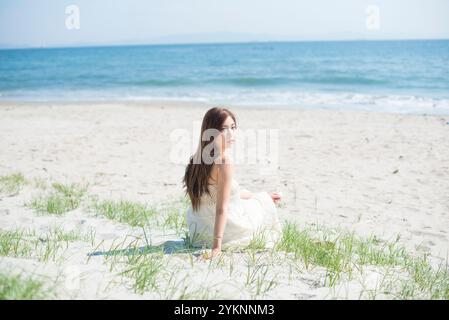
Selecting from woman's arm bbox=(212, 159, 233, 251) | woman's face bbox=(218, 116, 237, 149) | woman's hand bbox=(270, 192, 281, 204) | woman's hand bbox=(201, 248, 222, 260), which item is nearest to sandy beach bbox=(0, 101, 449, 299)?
woman's hand bbox=(201, 248, 222, 260)

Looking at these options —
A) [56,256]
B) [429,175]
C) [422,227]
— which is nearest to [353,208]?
[422,227]

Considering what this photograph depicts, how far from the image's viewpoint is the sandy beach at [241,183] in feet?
9.11

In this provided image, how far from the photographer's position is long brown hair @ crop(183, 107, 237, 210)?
3.24m

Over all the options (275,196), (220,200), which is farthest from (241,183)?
(220,200)

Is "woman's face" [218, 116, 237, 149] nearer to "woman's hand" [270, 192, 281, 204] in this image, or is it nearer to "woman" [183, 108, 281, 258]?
"woman" [183, 108, 281, 258]

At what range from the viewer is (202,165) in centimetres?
338

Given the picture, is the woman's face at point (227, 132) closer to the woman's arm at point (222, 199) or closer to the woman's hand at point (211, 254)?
the woman's arm at point (222, 199)

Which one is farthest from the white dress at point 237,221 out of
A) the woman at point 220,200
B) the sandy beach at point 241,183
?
the sandy beach at point 241,183

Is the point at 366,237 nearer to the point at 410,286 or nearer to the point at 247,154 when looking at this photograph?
the point at 410,286

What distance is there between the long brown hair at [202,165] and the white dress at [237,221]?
0.06 meters

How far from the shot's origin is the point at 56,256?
3.17m

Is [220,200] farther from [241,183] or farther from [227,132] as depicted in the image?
[241,183]

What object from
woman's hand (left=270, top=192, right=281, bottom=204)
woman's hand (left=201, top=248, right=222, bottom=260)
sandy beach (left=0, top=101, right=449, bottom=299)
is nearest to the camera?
sandy beach (left=0, top=101, right=449, bottom=299)

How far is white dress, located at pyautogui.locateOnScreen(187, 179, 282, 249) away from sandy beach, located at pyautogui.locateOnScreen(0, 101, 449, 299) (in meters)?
0.34
